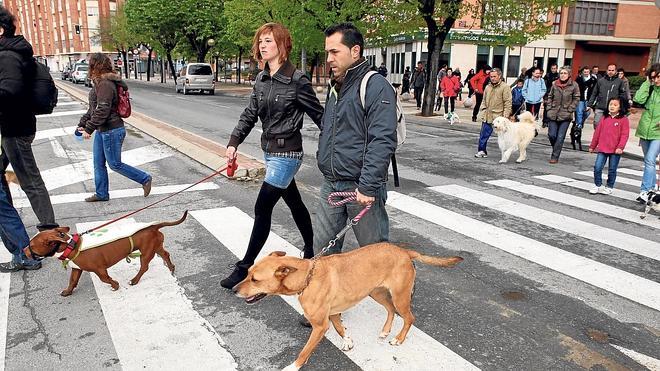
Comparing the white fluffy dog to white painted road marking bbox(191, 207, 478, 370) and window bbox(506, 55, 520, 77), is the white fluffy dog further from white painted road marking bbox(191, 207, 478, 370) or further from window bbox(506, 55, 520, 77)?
window bbox(506, 55, 520, 77)

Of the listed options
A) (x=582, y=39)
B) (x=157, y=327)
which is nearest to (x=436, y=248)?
(x=157, y=327)

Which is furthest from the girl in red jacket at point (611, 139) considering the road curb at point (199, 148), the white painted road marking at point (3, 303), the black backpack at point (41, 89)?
the white painted road marking at point (3, 303)

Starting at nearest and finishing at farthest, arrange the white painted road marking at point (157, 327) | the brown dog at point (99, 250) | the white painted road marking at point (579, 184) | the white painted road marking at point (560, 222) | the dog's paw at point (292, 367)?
the dog's paw at point (292, 367), the white painted road marking at point (157, 327), the brown dog at point (99, 250), the white painted road marking at point (560, 222), the white painted road marking at point (579, 184)

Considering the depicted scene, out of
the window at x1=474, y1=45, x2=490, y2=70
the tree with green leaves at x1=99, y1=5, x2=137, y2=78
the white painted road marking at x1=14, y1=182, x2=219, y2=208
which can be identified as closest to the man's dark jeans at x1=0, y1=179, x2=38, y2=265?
the white painted road marking at x1=14, y1=182, x2=219, y2=208

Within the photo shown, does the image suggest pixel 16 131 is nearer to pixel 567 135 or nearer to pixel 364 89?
pixel 364 89

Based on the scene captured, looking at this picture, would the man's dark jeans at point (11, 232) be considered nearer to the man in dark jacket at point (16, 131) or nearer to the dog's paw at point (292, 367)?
the man in dark jacket at point (16, 131)

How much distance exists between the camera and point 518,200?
7.29 metres

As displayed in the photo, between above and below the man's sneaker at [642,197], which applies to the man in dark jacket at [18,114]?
above

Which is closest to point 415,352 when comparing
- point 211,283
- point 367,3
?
point 211,283

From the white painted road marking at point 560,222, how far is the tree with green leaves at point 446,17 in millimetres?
12574

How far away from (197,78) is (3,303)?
31131 millimetres

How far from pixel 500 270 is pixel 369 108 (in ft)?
7.96

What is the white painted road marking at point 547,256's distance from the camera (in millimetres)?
4348

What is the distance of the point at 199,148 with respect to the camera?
1021cm
